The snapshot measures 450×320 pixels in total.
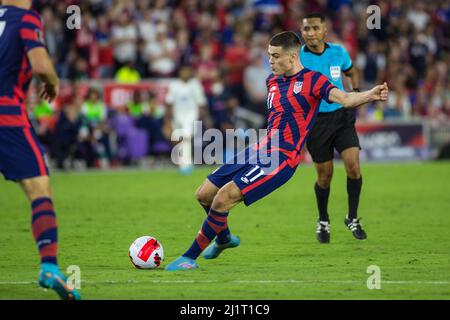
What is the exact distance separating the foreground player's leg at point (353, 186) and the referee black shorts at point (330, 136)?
0.10 m

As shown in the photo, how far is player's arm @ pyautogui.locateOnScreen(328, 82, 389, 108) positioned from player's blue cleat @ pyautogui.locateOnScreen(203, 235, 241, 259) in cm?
195

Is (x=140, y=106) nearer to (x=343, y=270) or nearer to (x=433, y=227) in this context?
(x=433, y=227)

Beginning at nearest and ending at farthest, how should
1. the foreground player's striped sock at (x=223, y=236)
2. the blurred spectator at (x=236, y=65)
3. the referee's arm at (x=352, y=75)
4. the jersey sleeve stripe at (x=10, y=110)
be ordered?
→ the jersey sleeve stripe at (x=10, y=110), the foreground player's striped sock at (x=223, y=236), the referee's arm at (x=352, y=75), the blurred spectator at (x=236, y=65)

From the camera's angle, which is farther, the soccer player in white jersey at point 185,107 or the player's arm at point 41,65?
the soccer player in white jersey at point 185,107

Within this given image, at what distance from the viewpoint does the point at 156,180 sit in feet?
69.6

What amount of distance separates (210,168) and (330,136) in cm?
1272

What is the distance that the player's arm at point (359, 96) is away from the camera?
29.7 ft

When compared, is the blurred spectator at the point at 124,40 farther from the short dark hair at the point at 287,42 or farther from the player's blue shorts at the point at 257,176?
the player's blue shorts at the point at 257,176

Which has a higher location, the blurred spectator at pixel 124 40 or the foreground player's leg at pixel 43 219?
the blurred spectator at pixel 124 40

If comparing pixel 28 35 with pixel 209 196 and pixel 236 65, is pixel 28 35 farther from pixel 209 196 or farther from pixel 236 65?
pixel 236 65

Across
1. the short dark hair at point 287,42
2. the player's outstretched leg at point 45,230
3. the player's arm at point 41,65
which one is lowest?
the player's outstretched leg at point 45,230

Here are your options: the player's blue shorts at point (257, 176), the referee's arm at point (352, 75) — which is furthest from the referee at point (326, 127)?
the player's blue shorts at point (257, 176)

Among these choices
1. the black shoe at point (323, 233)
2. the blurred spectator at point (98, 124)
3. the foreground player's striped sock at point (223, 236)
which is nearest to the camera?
the foreground player's striped sock at point (223, 236)

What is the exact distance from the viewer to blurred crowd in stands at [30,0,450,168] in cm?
2398
